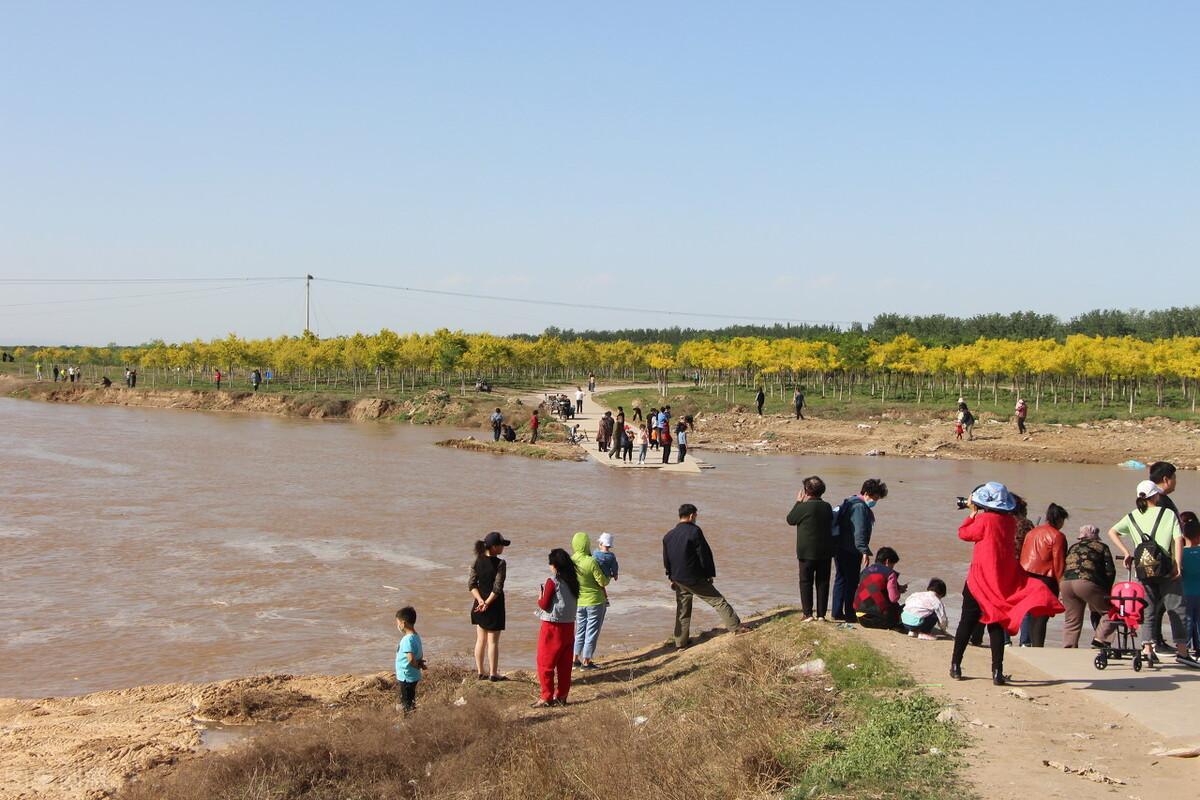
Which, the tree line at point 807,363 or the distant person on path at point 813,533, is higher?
the tree line at point 807,363

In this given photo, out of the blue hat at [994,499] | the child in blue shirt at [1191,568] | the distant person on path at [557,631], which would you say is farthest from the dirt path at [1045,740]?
the distant person on path at [557,631]

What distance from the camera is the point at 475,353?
70.7 metres

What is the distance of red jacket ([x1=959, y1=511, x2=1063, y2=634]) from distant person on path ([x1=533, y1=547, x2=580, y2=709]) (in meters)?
3.34

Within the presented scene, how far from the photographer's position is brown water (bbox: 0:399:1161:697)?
11688 mm

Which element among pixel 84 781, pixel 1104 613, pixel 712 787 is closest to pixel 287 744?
pixel 84 781

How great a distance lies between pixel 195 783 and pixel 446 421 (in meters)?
42.1

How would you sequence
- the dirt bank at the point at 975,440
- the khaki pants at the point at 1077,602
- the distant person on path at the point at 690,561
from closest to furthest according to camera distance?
the khaki pants at the point at 1077,602 → the distant person on path at the point at 690,561 → the dirt bank at the point at 975,440

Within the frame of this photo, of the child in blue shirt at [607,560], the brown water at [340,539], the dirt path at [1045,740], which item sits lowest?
the brown water at [340,539]

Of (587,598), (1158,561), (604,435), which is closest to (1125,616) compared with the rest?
(1158,561)

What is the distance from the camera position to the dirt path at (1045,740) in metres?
5.83

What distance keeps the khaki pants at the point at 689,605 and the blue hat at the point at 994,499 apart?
311 cm

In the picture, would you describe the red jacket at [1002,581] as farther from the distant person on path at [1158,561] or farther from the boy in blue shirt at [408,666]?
the boy in blue shirt at [408,666]

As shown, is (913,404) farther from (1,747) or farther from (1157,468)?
(1,747)

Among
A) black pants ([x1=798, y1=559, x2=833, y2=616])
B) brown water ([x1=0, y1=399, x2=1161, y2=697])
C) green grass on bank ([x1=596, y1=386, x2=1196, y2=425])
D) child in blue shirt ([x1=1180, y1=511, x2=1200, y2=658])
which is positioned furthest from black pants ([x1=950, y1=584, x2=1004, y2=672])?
green grass on bank ([x1=596, y1=386, x2=1196, y2=425])
